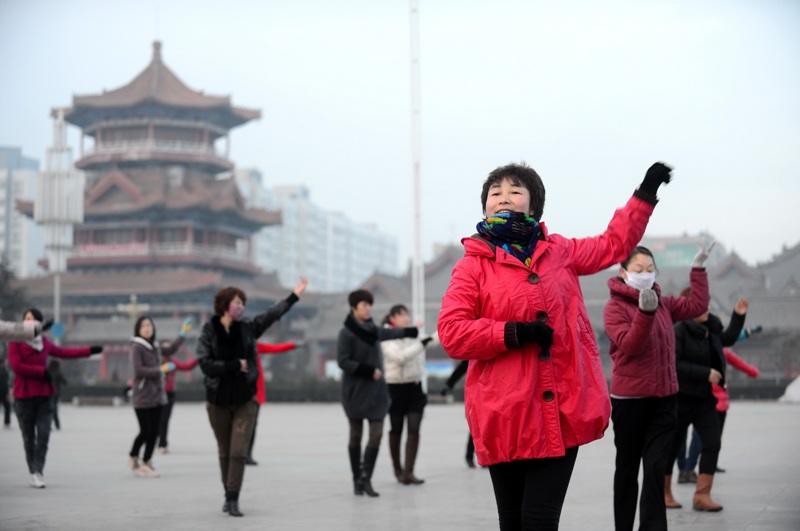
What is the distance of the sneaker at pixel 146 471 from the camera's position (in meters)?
10.9

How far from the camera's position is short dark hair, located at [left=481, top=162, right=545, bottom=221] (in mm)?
4082

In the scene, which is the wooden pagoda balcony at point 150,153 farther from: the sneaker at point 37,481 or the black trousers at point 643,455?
the black trousers at point 643,455

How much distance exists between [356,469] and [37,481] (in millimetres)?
2809

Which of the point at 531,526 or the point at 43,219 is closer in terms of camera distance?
the point at 531,526

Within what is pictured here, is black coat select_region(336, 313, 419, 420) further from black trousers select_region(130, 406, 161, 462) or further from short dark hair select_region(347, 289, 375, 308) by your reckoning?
black trousers select_region(130, 406, 161, 462)

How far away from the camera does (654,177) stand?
4.00 m

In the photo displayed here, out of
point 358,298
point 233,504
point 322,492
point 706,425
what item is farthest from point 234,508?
point 706,425

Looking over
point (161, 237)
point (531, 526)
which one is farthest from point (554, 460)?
point (161, 237)

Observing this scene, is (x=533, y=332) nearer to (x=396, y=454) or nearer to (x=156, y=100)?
(x=396, y=454)

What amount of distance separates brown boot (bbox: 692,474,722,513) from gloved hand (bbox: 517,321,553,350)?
14.2 ft

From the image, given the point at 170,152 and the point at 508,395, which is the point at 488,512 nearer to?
the point at 508,395

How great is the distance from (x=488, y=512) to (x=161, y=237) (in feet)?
156

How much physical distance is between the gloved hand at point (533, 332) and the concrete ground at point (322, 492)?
3.52m

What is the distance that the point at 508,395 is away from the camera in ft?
12.5
